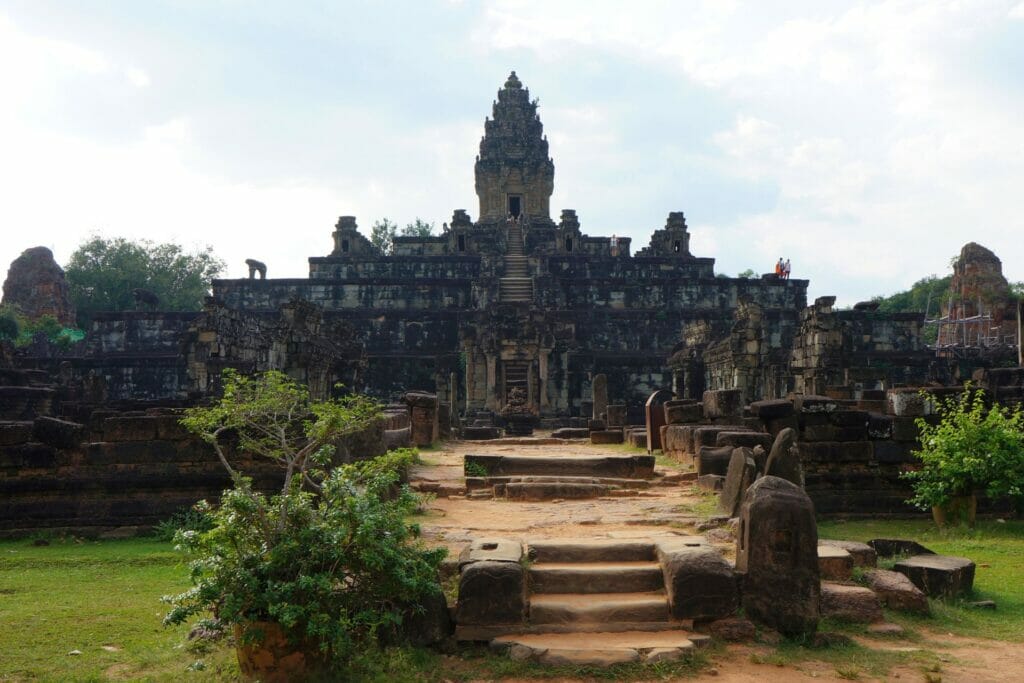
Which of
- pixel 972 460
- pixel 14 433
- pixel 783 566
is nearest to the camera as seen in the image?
pixel 783 566

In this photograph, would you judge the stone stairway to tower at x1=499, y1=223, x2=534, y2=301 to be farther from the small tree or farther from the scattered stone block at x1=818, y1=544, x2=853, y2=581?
the small tree

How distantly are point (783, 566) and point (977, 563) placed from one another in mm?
3951

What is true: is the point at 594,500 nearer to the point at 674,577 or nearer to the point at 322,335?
the point at 674,577

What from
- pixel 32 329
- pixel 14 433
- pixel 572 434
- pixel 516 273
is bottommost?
pixel 572 434

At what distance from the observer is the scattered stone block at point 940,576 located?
7320mm

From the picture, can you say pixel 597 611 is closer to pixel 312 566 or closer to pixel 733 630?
pixel 733 630

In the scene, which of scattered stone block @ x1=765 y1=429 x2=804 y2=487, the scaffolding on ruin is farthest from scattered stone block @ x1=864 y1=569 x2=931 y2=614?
the scaffolding on ruin

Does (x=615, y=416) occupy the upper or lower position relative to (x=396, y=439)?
upper

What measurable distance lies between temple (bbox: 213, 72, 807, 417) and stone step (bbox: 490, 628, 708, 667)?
808 inches

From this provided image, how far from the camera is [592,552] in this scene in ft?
24.1

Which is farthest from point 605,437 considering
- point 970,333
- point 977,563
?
point 970,333

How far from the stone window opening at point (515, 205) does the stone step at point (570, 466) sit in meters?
38.3

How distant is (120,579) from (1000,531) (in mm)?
9968

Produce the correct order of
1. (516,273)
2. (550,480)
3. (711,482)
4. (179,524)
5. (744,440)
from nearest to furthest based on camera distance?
(179,524)
(711,482)
(550,480)
(744,440)
(516,273)
